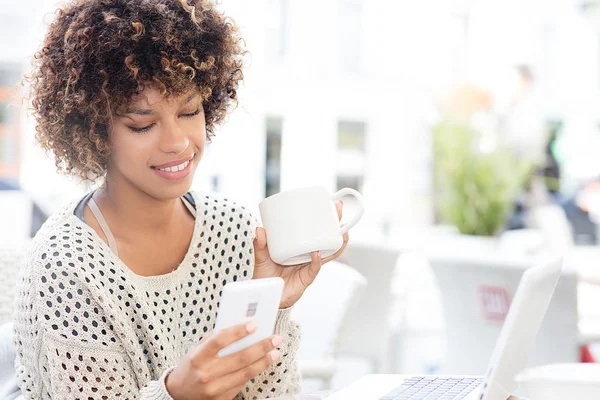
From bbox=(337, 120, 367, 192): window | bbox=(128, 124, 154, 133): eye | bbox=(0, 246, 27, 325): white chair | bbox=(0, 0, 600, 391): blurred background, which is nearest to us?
bbox=(128, 124, 154, 133): eye

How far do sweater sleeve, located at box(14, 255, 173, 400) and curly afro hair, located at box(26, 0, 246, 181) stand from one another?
247 millimetres

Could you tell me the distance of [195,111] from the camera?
1.33m

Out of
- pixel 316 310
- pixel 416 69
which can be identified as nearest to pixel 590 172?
pixel 416 69

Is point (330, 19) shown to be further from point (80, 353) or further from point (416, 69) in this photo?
point (80, 353)

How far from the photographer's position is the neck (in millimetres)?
1371

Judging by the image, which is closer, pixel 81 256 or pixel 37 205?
pixel 81 256

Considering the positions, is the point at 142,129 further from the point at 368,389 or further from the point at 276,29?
the point at 276,29

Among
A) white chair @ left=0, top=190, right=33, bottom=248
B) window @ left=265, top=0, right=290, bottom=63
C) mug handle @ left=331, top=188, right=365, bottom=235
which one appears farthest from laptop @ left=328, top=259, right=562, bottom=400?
window @ left=265, top=0, right=290, bottom=63

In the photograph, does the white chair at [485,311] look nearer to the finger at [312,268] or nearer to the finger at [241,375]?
the finger at [312,268]

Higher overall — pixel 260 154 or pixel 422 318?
pixel 260 154

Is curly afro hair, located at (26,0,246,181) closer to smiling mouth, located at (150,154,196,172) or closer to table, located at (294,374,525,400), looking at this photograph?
smiling mouth, located at (150,154,196,172)

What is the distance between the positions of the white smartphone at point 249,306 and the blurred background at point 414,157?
0.69m

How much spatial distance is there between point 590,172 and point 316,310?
3916 millimetres

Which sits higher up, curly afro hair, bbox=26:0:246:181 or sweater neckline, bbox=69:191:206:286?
curly afro hair, bbox=26:0:246:181
